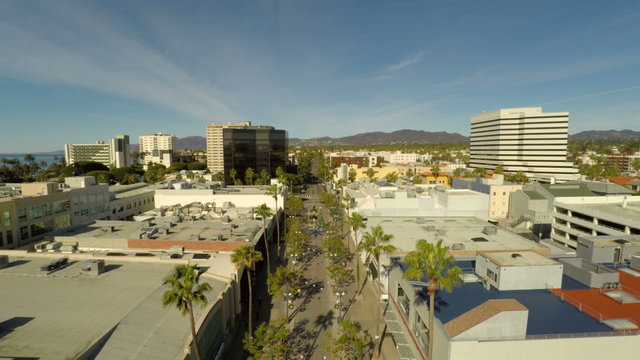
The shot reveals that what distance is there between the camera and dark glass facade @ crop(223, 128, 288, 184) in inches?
6206

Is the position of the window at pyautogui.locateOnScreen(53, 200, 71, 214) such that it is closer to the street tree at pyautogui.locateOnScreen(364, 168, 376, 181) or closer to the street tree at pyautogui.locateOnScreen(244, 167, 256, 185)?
the street tree at pyautogui.locateOnScreen(244, 167, 256, 185)

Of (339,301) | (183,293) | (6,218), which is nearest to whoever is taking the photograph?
(183,293)

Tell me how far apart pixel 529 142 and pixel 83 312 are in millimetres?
188475

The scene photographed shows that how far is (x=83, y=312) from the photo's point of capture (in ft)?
99.1

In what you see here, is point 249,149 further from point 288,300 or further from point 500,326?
A: point 500,326

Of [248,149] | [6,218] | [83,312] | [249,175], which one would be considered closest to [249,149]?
[248,149]

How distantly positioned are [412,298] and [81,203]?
76.9 metres

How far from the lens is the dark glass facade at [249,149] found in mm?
157625

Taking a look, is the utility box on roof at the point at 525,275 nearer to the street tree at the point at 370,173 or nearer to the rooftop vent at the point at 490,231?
the rooftop vent at the point at 490,231

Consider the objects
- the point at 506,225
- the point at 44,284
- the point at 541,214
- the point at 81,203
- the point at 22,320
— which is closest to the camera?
the point at 22,320

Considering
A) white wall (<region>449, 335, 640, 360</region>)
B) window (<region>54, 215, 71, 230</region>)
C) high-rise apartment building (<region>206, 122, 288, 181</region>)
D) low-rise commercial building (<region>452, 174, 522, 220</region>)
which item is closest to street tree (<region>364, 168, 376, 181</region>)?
high-rise apartment building (<region>206, 122, 288, 181</region>)

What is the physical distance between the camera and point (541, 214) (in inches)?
3209

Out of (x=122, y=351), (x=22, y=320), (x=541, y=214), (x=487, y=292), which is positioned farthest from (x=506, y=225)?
(x=22, y=320)

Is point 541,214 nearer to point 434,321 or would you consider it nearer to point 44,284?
point 434,321
